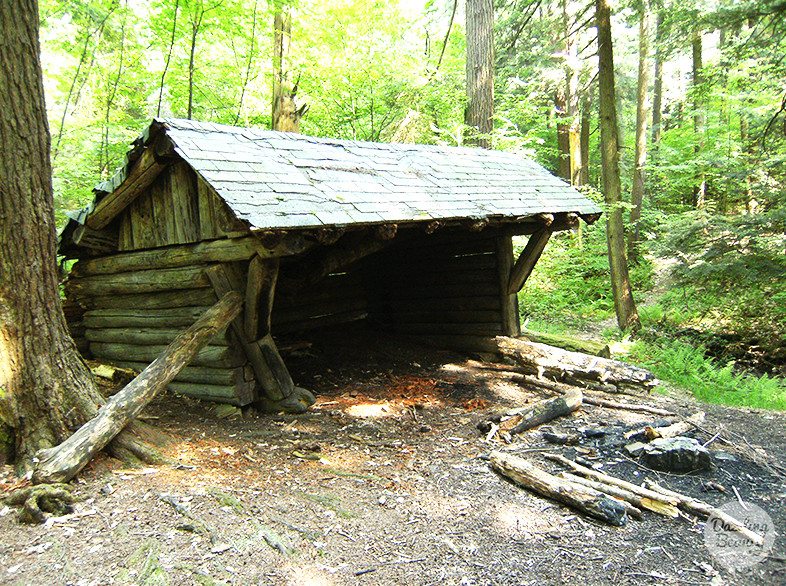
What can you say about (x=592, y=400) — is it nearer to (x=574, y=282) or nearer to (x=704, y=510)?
(x=704, y=510)

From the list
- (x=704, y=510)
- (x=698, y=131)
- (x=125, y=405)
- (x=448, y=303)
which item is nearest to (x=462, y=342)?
(x=448, y=303)

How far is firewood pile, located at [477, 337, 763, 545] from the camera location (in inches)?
138

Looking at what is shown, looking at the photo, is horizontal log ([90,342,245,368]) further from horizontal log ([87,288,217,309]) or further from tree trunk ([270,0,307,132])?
tree trunk ([270,0,307,132])

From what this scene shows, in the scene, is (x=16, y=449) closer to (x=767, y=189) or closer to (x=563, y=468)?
(x=563, y=468)

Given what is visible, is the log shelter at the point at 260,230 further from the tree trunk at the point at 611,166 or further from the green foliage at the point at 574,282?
the green foliage at the point at 574,282

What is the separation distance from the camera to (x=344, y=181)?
5.29 metres

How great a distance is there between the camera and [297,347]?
24.4 feet

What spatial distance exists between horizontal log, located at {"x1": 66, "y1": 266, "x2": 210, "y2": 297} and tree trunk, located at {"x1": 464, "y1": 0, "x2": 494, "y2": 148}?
303 inches

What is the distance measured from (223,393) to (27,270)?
2313mm

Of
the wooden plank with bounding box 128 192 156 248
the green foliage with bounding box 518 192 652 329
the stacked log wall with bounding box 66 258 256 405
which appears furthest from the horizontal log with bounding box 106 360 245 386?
the green foliage with bounding box 518 192 652 329

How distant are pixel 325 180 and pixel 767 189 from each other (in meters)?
9.82

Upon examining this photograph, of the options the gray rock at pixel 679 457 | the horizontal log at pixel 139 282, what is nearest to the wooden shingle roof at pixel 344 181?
the horizontal log at pixel 139 282

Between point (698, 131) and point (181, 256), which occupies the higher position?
point (698, 131)

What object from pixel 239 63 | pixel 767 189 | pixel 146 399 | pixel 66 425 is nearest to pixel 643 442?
pixel 146 399
